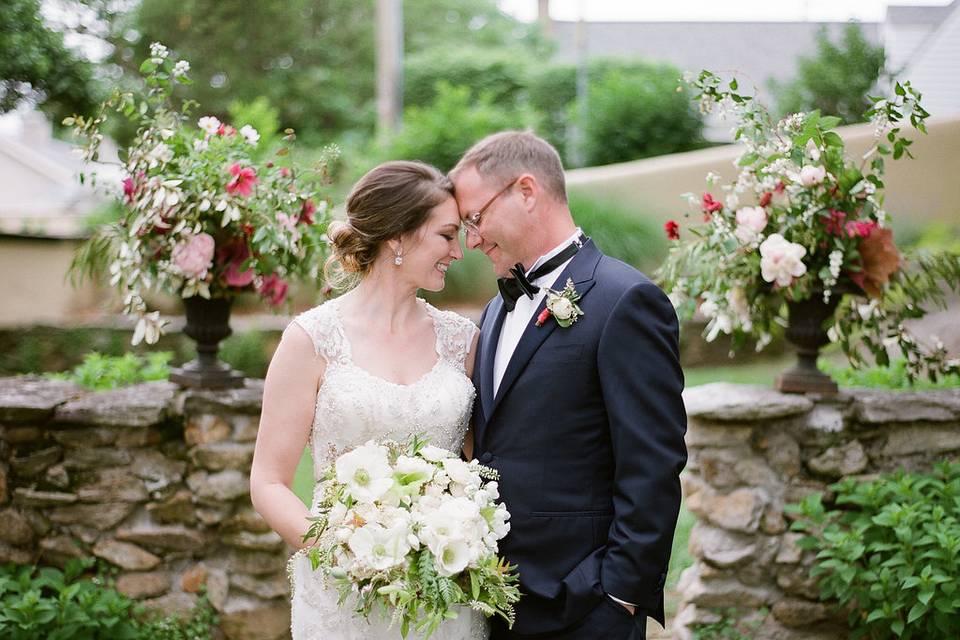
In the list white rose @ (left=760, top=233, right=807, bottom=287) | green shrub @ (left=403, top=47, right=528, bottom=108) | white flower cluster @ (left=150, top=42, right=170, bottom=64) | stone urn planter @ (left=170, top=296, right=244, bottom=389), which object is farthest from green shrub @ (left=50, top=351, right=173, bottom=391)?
green shrub @ (left=403, top=47, right=528, bottom=108)

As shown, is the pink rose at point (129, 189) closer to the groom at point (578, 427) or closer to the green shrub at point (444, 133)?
the groom at point (578, 427)

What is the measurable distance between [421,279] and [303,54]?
833 inches

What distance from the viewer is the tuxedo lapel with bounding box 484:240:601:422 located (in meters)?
2.49

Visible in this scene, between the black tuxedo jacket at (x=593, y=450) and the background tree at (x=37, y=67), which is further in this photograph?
the background tree at (x=37, y=67)

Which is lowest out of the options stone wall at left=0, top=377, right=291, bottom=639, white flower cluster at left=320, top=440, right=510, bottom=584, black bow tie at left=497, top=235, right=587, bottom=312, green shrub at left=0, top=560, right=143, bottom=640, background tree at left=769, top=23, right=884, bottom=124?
green shrub at left=0, top=560, right=143, bottom=640

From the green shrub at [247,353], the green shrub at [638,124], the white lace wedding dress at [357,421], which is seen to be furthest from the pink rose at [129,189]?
the green shrub at [638,124]

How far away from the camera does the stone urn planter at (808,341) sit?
12.4ft

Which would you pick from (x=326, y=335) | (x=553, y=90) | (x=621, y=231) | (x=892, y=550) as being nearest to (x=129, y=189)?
(x=326, y=335)

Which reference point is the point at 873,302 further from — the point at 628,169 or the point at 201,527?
the point at 628,169

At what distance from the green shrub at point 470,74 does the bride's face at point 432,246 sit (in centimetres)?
1579

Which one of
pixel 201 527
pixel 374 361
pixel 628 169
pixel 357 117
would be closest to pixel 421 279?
pixel 374 361

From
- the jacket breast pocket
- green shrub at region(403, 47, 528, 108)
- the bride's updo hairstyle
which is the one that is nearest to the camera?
the jacket breast pocket

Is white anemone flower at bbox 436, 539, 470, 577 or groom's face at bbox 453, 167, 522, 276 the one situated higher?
groom's face at bbox 453, 167, 522, 276

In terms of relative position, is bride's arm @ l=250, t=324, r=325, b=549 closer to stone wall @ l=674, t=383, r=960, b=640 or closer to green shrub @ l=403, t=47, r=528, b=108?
stone wall @ l=674, t=383, r=960, b=640
